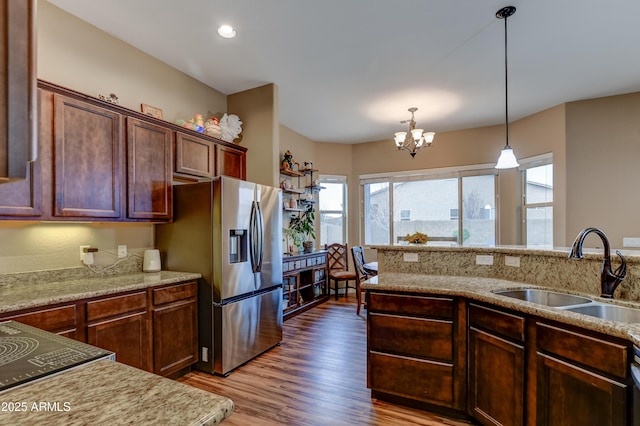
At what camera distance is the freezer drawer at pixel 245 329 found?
2.82 m

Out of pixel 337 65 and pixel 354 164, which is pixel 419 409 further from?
pixel 354 164

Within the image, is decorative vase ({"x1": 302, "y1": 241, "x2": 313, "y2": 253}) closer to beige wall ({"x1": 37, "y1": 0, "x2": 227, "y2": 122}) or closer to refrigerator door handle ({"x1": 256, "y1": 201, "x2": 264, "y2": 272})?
refrigerator door handle ({"x1": 256, "y1": 201, "x2": 264, "y2": 272})

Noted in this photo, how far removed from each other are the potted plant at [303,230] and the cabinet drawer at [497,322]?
339 cm

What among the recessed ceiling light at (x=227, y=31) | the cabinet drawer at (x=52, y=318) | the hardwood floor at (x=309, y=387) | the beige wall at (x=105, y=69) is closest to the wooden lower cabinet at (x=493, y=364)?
the hardwood floor at (x=309, y=387)

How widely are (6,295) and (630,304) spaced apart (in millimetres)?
3777

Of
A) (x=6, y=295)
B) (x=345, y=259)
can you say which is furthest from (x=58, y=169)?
(x=345, y=259)

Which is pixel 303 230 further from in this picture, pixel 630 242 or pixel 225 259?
pixel 630 242

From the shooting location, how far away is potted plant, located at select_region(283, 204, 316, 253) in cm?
521

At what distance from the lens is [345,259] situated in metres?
5.91

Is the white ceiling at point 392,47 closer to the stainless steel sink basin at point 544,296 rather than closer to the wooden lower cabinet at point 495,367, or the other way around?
the stainless steel sink basin at point 544,296

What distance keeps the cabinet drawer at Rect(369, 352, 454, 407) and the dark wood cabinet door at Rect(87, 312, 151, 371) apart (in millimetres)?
1786

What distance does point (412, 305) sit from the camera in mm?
2275

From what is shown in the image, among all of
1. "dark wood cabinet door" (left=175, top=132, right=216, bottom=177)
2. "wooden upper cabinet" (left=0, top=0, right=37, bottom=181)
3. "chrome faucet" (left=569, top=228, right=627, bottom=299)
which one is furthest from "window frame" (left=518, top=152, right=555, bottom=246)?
"wooden upper cabinet" (left=0, top=0, right=37, bottom=181)

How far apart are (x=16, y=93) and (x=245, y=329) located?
294 centimetres
